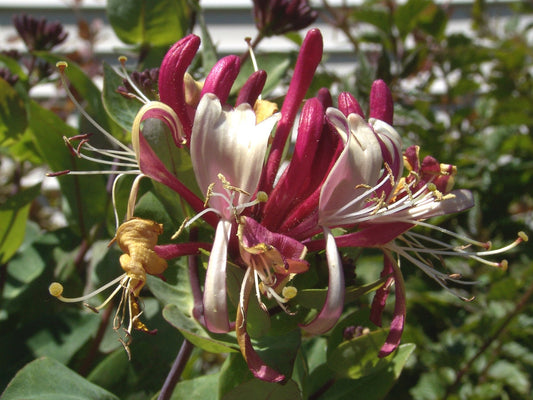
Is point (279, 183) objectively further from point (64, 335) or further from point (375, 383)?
point (64, 335)

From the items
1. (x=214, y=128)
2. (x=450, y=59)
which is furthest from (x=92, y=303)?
(x=450, y=59)

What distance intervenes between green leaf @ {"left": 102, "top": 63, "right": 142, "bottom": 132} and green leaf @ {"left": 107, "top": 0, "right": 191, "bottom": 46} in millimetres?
227

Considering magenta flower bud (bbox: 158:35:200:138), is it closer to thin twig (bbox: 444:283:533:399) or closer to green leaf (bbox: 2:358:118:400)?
green leaf (bbox: 2:358:118:400)

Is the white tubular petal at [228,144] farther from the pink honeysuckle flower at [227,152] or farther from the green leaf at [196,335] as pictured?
the green leaf at [196,335]

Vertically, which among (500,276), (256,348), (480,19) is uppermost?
(256,348)

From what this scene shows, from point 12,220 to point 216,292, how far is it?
51 cm

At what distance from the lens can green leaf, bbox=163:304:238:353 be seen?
526 millimetres

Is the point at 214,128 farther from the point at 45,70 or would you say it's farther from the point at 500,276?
the point at 500,276

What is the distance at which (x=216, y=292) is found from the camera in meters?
0.47

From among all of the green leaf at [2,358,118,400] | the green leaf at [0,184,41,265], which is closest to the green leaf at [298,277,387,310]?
the green leaf at [2,358,118,400]

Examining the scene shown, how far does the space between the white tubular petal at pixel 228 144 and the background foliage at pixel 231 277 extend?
0.13 m

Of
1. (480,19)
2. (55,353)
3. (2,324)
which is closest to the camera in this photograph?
(55,353)

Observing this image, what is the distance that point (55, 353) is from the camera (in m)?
0.74

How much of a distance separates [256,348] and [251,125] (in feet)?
0.78
